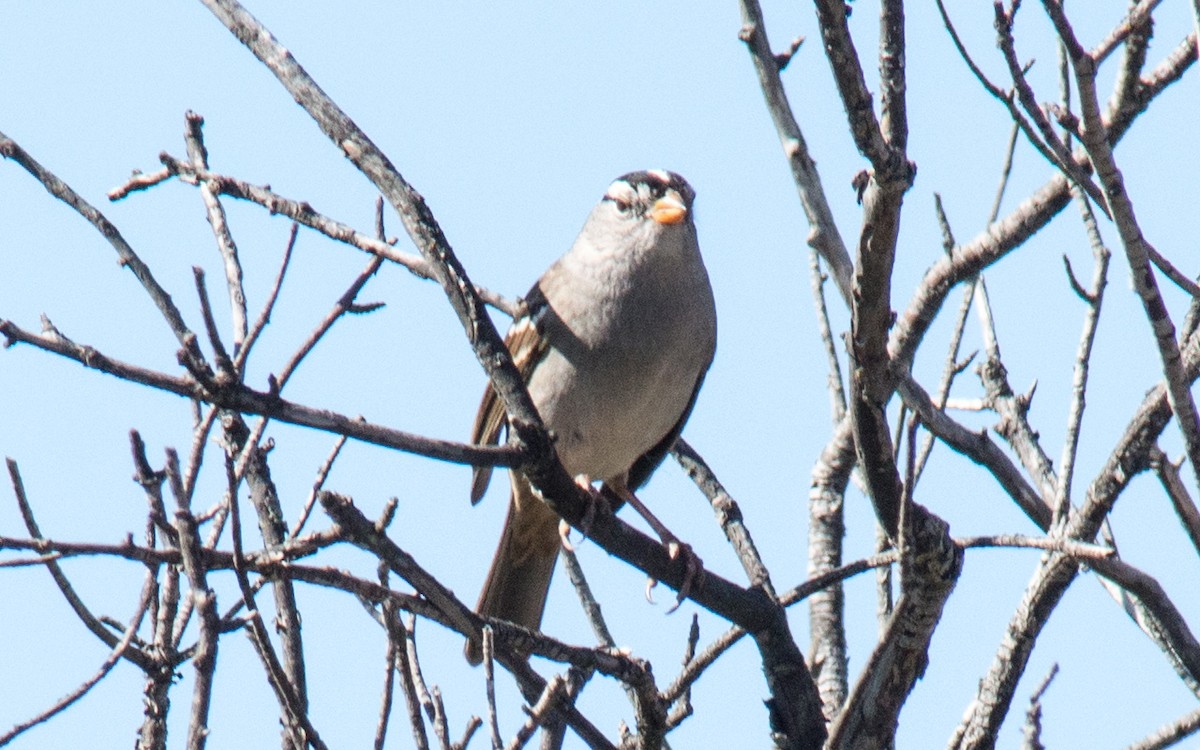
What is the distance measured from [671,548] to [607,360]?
680mm

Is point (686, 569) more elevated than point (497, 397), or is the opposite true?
point (497, 397)

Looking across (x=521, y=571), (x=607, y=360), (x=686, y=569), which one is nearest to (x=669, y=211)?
(x=607, y=360)

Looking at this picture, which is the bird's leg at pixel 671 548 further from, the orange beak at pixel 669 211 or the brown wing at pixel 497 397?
the orange beak at pixel 669 211

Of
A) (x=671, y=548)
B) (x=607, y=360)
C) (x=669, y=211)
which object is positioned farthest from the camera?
(x=669, y=211)

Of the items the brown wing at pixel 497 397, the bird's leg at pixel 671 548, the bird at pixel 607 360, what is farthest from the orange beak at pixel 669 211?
the bird's leg at pixel 671 548

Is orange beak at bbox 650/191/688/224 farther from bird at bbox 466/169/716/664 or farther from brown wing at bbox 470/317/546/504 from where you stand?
brown wing at bbox 470/317/546/504

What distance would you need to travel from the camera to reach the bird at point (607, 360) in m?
4.45

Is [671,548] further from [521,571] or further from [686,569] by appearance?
[521,571]

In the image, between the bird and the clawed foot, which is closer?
the clawed foot

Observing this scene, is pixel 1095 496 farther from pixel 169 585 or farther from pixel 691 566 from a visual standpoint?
pixel 169 585

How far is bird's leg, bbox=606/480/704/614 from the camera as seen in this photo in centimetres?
351

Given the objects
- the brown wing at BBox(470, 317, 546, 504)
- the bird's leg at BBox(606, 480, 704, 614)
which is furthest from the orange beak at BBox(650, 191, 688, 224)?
the bird's leg at BBox(606, 480, 704, 614)

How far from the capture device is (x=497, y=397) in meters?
4.45

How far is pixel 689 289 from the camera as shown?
4668mm
